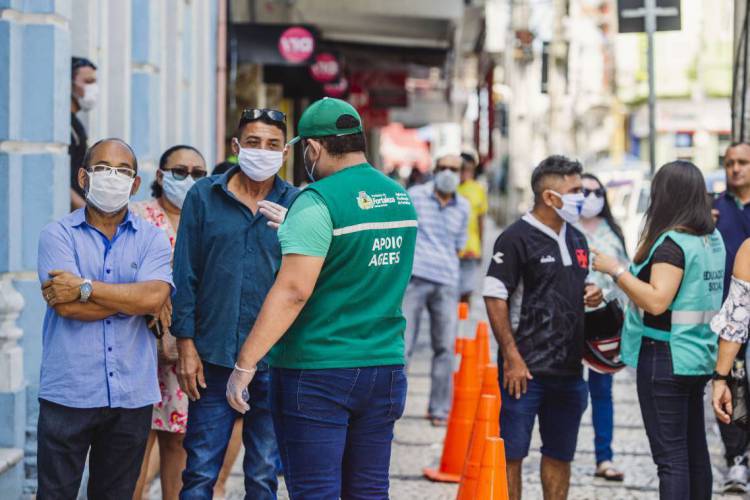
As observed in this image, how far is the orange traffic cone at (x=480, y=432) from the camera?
20.6ft

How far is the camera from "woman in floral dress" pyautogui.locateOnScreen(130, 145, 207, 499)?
604 centimetres

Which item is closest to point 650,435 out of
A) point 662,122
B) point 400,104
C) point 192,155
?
point 192,155

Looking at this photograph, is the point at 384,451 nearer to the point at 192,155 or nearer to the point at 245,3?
the point at 192,155

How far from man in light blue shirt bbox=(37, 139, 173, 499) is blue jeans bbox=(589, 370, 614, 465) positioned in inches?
151

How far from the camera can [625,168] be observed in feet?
95.8

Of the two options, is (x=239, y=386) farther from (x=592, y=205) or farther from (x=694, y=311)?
(x=592, y=205)

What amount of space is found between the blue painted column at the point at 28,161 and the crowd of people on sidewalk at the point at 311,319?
0.67 metres

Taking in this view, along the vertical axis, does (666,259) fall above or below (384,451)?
above

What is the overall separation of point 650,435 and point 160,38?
5.50 m

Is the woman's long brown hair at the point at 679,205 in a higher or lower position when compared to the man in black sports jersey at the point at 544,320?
higher

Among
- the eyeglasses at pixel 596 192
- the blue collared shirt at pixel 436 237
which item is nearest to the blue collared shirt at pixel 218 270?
the eyeglasses at pixel 596 192

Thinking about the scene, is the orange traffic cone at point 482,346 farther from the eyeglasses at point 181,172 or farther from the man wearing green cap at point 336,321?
the man wearing green cap at point 336,321

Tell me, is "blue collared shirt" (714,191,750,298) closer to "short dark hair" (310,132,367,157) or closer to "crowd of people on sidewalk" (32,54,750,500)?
"crowd of people on sidewalk" (32,54,750,500)

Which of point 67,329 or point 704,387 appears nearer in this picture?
point 67,329
